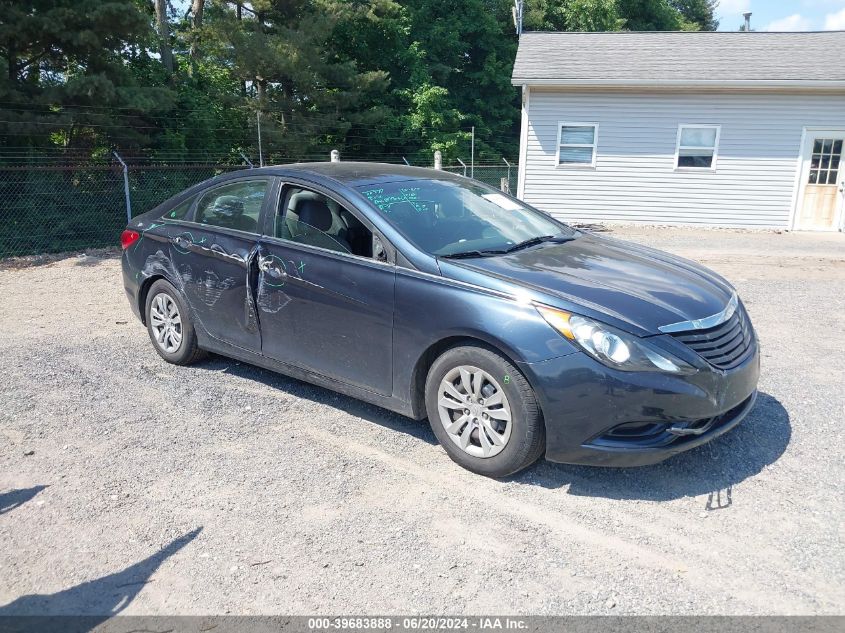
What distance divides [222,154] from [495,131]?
16.4 metres

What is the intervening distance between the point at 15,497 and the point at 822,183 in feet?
55.5

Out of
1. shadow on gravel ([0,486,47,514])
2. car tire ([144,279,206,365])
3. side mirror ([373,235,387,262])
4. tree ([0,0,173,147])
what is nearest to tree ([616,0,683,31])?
tree ([0,0,173,147])

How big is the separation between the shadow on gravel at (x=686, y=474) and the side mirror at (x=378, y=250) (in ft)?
4.89

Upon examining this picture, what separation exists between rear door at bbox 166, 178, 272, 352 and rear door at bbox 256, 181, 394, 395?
15 centimetres

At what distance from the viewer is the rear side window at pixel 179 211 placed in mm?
5414

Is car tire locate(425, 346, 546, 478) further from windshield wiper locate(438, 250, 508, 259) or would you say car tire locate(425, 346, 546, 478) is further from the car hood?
windshield wiper locate(438, 250, 508, 259)

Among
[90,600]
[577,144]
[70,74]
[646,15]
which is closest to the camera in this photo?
[90,600]

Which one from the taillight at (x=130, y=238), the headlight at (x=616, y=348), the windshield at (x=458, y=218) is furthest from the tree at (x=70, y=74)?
the headlight at (x=616, y=348)

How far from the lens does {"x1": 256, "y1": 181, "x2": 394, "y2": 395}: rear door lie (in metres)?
4.07

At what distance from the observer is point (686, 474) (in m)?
3.77

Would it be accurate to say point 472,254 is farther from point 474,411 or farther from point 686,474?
point 686,474

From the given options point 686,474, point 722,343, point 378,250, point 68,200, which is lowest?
point 686,474

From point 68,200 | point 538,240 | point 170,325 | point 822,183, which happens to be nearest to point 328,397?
point 170,325

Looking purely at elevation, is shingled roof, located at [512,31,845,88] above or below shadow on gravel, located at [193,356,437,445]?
above
